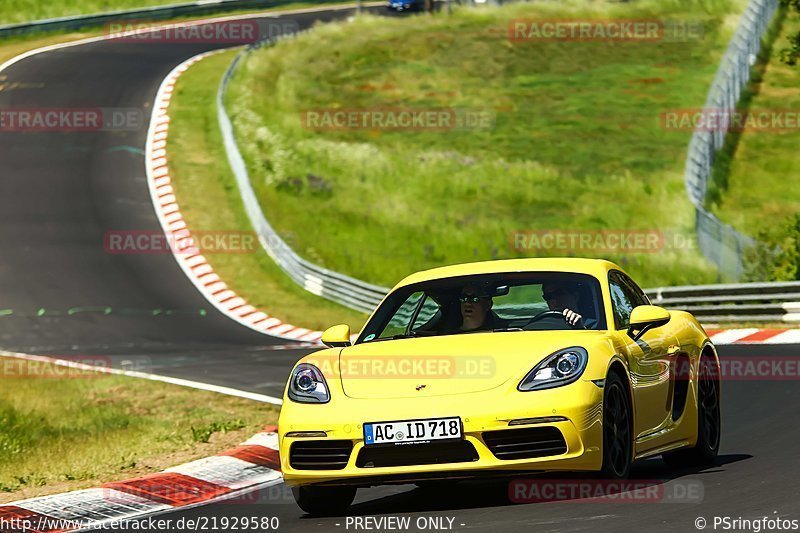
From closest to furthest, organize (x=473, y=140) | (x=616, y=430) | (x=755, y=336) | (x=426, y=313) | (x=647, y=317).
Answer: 1. (x=616, y=430)
2. (x=647, y=317)
3. (x=426, y=313)
4. (x=755, y=336)
5. (x=473, y=140)

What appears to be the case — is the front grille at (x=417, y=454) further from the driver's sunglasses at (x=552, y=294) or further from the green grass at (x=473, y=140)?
the green grass at (x=473, y=140)

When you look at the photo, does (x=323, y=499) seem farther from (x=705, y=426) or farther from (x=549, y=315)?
(x=705, y=426)

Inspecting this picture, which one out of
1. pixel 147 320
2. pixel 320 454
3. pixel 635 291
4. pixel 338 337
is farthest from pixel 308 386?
pixel 147 320

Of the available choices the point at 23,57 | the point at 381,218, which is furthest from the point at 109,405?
the point at 23,57

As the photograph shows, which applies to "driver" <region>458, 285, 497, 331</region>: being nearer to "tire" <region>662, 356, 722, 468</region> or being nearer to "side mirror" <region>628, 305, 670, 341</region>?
"side mirror" <region>628, 305, 670, 341</region>

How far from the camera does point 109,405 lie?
1695 centimetres

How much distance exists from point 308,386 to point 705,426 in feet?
9.70

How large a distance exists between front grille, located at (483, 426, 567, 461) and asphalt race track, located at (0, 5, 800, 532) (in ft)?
1.01

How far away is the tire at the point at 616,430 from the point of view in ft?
27.8

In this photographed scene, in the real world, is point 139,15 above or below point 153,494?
below

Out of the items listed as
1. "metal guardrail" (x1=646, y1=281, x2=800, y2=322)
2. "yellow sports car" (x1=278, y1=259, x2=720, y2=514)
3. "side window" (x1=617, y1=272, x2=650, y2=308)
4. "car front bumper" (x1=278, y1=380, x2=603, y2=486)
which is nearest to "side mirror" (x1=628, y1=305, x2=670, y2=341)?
"yellow sports car" (x1=278, y1=259, x2=720, y2=514)

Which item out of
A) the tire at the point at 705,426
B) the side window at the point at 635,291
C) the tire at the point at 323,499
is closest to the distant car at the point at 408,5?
the tire at the point at 705,426

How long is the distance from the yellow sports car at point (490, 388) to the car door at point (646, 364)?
0.01 meters

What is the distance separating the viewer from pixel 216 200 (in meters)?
37.6
